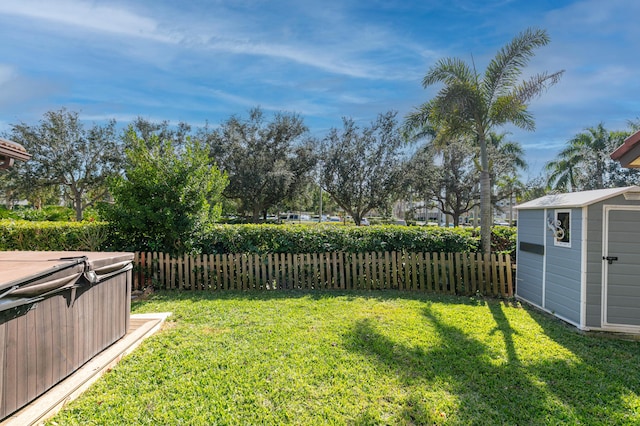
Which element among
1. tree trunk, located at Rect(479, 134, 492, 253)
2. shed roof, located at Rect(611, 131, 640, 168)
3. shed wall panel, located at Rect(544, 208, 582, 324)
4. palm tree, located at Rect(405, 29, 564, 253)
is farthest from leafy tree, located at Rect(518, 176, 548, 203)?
shed roof, located at Rect(611, 131, 640, 168)

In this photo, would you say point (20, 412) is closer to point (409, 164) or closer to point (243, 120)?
point (409, 164)

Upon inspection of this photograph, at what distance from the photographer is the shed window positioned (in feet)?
16.0

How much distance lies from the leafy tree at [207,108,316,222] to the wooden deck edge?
52.4 ft

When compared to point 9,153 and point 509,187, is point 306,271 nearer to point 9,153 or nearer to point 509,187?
point 9,153

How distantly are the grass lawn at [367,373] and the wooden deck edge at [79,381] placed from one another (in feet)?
0.29

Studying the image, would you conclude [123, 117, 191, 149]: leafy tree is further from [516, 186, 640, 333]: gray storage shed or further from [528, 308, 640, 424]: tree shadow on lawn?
[528, 308, 640, 424]: tree shadow on lawn

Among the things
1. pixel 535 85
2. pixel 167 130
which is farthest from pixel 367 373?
pixel 167 130

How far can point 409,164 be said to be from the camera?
17812 mm

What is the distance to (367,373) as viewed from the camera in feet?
10.3

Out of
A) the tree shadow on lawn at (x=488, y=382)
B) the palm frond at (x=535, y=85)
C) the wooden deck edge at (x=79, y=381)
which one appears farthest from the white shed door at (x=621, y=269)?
the wooden deck edge at (x=79, y=381)

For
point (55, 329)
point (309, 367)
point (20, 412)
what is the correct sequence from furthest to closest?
point (309, 367), point (55, 329), point (20, 412)

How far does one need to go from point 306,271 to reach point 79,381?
4543mm

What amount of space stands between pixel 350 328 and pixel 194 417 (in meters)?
2.41

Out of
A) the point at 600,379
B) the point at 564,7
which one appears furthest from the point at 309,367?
the point at 564,7
